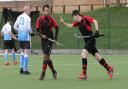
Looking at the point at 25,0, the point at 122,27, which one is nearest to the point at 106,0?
the point at 25,0

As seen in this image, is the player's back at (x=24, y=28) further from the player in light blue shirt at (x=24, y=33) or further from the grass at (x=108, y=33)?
the grass at (x=108, y=33)

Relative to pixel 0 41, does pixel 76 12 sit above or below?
above

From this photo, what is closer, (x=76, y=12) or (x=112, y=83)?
(x=112, y=83)

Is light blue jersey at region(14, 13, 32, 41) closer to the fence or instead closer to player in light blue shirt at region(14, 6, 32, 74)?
player in light blue shirt at region(14, 6, 32, 74)

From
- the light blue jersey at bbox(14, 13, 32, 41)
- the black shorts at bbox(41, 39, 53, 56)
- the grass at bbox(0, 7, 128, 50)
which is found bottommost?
the grass at bbox(0, 7, 128, 50)

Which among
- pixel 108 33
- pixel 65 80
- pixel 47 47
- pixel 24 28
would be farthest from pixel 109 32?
pixel 65 80

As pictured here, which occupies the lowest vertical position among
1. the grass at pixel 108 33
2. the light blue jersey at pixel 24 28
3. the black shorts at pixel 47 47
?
the grass at pixel 108 33

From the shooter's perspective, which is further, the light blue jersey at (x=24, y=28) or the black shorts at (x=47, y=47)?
the light blue jersey at (x=24, y=28)

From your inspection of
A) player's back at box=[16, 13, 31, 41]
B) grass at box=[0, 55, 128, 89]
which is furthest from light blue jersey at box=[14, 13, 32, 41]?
grass at box=[0, 55, 128, 89]

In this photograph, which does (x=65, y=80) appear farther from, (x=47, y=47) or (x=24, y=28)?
(x=24, y=28)

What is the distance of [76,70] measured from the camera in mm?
19875

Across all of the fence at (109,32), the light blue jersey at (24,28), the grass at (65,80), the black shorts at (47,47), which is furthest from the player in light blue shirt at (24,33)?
the fence at (109,32)

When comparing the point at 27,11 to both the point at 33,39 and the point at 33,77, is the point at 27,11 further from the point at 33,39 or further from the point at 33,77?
the point at 33,39

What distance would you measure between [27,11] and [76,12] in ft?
8.36
